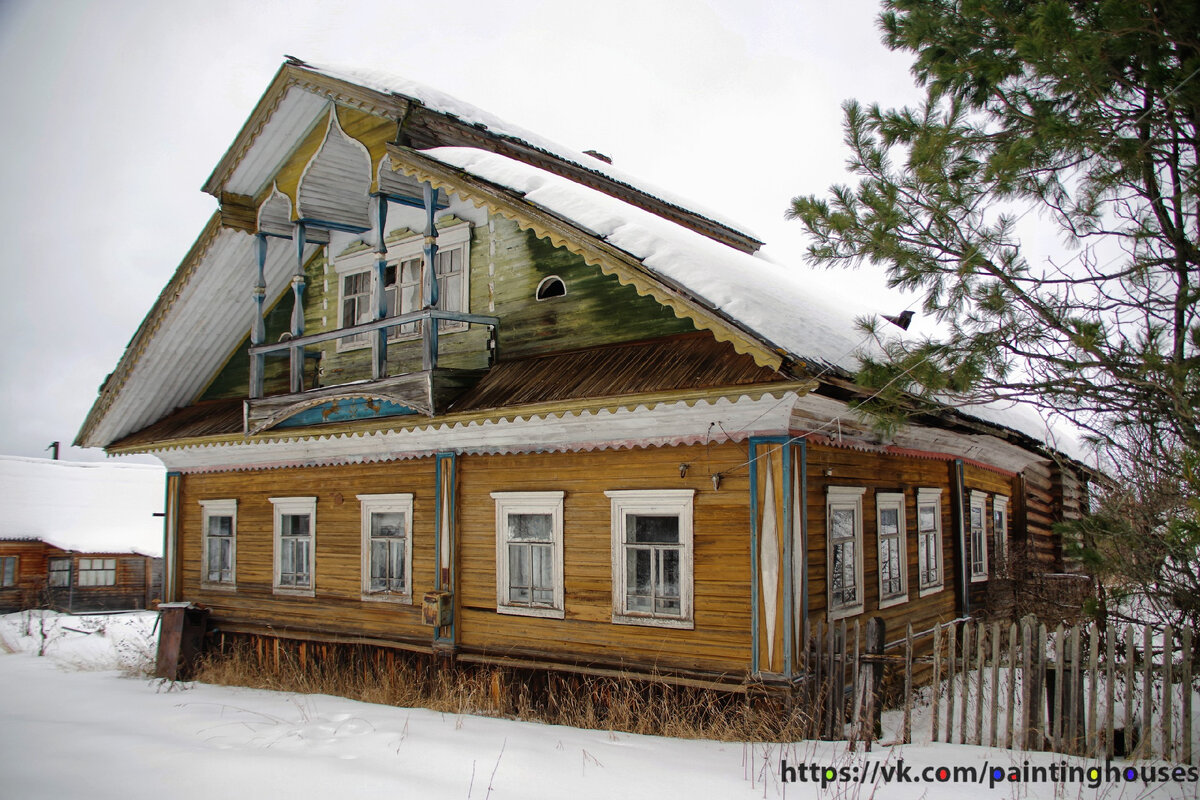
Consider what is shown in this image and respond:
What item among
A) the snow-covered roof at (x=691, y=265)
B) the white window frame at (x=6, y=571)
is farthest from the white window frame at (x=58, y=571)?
the snow-covered roof at (x=691, y=265)

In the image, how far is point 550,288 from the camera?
1002cm

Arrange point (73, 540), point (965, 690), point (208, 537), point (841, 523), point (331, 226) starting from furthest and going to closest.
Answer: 1. point (73, 540)
2. point (208, 537)
3. point (331, 226)
4. point (841, 523)
5. point (965, 690)

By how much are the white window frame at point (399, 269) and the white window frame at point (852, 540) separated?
16.2ft

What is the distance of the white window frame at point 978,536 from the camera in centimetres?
1293

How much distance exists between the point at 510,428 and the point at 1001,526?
9808mm

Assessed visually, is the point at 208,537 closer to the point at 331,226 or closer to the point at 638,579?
the point at 331,226

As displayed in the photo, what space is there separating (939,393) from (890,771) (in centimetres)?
276

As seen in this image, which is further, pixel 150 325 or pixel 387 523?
pixel 150 325

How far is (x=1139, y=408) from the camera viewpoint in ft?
18.6

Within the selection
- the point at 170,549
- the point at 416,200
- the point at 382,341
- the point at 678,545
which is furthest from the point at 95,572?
the point at 678,545

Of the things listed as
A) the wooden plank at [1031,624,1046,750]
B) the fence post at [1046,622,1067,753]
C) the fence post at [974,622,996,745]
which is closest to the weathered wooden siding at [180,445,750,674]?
the fence post at [974,622,996,745]

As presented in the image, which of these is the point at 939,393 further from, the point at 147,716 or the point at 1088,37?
the point at 147,716

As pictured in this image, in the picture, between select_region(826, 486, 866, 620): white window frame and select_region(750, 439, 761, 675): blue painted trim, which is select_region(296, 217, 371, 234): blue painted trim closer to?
select_region(750, 439, 761, 675): blue painted trim

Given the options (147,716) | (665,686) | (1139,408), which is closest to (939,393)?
(1139,408)
